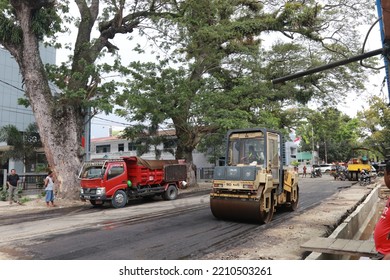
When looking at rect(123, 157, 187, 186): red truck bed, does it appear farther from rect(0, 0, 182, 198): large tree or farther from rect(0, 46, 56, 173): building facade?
rect(0, 46, 56, 173): building facade

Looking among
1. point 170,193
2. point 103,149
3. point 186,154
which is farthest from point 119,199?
point 103,149

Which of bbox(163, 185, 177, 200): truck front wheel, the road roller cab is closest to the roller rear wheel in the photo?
the road roller cab

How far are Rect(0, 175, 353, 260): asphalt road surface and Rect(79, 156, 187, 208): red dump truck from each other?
4.90ft

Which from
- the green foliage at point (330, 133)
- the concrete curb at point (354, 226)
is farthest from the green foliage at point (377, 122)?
the concrete curb at point (354, 226)

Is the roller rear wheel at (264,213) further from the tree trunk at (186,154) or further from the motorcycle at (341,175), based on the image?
the motorcycle at (341,175)

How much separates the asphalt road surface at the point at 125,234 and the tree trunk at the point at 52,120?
3.37 metres

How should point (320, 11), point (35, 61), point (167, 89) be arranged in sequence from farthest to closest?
point (167, 89), point (320, 11), point (35, 61)

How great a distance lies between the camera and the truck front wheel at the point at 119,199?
14328 mm

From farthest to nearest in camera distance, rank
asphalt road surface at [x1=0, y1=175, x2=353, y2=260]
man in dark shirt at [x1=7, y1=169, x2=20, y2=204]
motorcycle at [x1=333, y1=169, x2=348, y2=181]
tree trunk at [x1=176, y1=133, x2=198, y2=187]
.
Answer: motorcycle at [x1=333, y1=169, x2=348, y2=181], tree trunk at [x1=176, y1=133, x2=198, y2=187], man in dark shirt at [x1=7, y1=169, x2=20, y2=204], asphalt road surface at [x1=0, y1=175, x2=353, y2=260]

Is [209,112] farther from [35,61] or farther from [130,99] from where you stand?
[35,61]

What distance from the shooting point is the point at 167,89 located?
20.0 meters

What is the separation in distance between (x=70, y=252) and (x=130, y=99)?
11092 mm

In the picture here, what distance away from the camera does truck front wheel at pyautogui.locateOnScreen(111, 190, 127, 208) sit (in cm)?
1433
